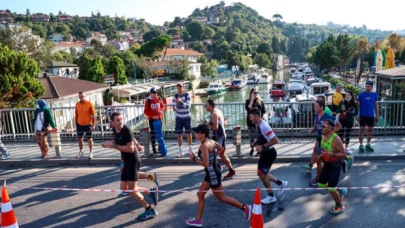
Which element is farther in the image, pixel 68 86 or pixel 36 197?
pixel 68 86

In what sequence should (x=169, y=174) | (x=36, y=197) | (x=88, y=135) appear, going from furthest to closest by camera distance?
(x=88, y=135)
(x=169, y=174)
(x=36, y=197)

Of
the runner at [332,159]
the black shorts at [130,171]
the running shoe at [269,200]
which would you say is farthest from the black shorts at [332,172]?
the black shorts at [130,171]

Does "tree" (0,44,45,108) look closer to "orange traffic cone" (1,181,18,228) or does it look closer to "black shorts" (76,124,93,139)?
"black shorts" (76,124,93,139)

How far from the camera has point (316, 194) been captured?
6.74 m

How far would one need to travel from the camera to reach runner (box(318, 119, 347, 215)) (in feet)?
18.6

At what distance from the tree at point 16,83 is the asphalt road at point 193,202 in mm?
12179

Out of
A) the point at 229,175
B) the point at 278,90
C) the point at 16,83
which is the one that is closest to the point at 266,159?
the point at 229,175

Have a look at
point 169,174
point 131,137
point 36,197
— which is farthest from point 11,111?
point 131,137

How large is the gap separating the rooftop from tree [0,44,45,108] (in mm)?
1177

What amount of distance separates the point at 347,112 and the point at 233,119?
14.2 ft

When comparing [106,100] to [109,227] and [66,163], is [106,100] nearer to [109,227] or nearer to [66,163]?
[66,163]

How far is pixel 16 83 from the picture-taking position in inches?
771

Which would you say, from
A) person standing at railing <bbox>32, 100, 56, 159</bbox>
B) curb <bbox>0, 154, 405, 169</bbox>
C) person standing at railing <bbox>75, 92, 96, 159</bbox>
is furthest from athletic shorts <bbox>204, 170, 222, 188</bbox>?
person standing at railing <bbox>32, 100, 56, 159</bbox>

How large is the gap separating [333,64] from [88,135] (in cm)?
5390
